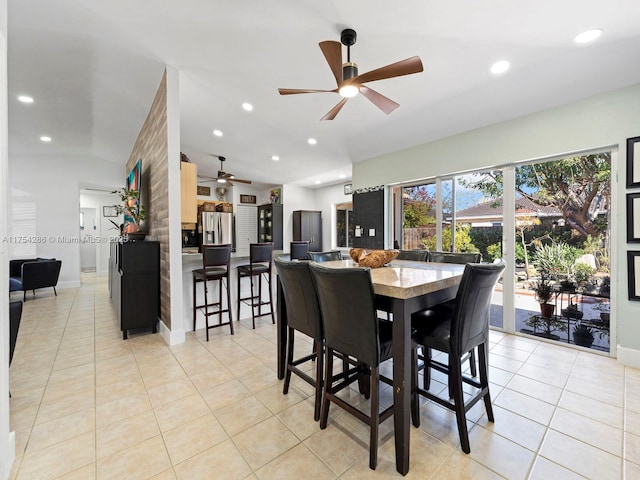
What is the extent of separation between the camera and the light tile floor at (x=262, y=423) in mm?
1479

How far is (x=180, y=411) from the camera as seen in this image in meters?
1.95

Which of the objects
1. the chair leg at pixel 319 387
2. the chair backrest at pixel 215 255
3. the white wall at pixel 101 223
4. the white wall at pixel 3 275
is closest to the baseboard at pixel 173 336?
the chair backrest at pixel 215 255

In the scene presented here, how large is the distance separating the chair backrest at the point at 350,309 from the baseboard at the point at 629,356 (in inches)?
110

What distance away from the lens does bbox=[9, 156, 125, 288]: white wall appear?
19.5 ft

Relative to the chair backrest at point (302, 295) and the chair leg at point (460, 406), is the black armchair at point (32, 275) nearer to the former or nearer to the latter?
the chair backrest at point (302, 295)

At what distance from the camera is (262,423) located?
182 cm

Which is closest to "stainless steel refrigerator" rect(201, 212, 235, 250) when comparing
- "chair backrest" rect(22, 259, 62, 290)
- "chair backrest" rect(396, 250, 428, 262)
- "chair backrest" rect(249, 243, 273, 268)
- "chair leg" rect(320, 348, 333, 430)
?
"chair backrest" rect(22, 259, 62, 290)

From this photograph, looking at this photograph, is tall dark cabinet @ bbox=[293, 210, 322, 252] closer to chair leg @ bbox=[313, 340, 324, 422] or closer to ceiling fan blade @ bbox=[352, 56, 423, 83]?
ceiling fan blade @ bbox=[352, 56, 423, 83]

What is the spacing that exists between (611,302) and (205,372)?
13.0 feet

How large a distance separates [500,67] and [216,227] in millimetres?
6708

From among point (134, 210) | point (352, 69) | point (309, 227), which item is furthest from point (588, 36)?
point (309, 227)

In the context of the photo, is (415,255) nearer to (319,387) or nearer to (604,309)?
(319,387)

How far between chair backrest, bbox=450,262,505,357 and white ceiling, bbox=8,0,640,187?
6.18ft

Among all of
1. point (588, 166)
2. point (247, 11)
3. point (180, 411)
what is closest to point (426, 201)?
point (588, 166)
